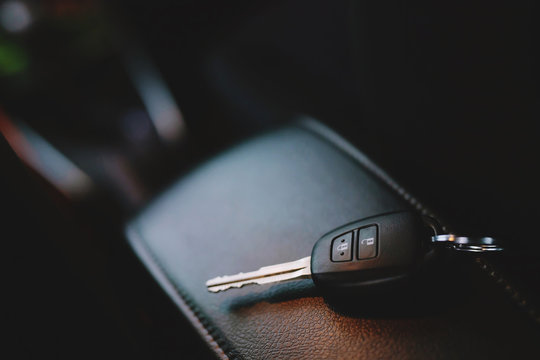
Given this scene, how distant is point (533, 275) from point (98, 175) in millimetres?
1115

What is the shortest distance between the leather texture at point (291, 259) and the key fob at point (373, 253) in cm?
2

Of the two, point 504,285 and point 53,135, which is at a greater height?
point 53,135

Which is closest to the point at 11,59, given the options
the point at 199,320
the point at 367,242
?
the point at 199,320

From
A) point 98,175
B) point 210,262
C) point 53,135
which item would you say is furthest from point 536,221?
point 53,135

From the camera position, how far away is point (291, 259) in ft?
1.32

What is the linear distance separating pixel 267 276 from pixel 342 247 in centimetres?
8

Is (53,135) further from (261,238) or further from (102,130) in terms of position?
(261,238)

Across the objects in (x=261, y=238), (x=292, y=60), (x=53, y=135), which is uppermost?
(x=53, y=135)

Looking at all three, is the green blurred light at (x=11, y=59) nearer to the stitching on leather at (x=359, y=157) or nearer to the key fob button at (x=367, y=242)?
the stitching on leather at (x=359, y=157)

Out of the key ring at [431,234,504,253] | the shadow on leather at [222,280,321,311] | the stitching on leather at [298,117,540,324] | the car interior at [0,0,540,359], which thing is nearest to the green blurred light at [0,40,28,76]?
the car interior at [0,0,540,359]

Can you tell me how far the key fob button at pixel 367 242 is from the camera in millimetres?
325

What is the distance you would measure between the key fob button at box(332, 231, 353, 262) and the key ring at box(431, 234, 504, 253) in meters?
0.07

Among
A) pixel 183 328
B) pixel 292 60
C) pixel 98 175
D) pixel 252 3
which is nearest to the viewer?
pixel 183 328

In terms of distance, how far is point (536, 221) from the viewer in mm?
404
